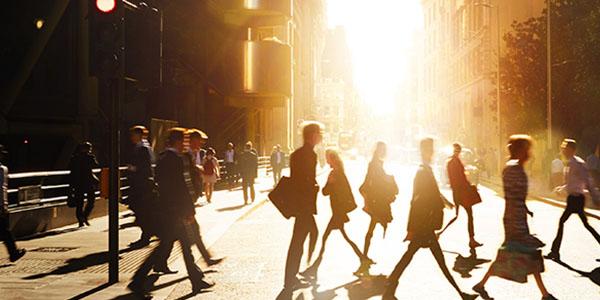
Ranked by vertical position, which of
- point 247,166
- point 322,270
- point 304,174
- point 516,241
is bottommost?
point 322,270

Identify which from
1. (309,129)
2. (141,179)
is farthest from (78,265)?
(309,129)

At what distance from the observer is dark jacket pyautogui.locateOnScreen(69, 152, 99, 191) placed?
14227mm

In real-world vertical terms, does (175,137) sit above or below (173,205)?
above

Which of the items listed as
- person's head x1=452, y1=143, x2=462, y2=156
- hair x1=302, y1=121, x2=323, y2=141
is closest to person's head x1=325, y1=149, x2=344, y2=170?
hair x1=302, y1=121, x2=323, y2=141

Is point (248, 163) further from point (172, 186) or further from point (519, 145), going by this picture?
point (519, 145)

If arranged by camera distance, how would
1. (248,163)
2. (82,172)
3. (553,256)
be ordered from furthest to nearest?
(248,163) → (82,172) → (553,256)

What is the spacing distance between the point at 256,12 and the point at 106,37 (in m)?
32.8

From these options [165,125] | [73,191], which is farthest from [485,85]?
[73,191]

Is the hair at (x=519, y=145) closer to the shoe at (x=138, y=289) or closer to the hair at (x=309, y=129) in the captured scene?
the hair at (x=309, y=129)

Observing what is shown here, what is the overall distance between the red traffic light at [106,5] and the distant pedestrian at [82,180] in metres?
6.95

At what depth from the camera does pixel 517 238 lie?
6.80m

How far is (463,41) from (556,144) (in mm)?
27449

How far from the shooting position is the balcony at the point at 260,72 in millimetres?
40500

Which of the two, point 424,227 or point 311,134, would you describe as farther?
point 311,134
